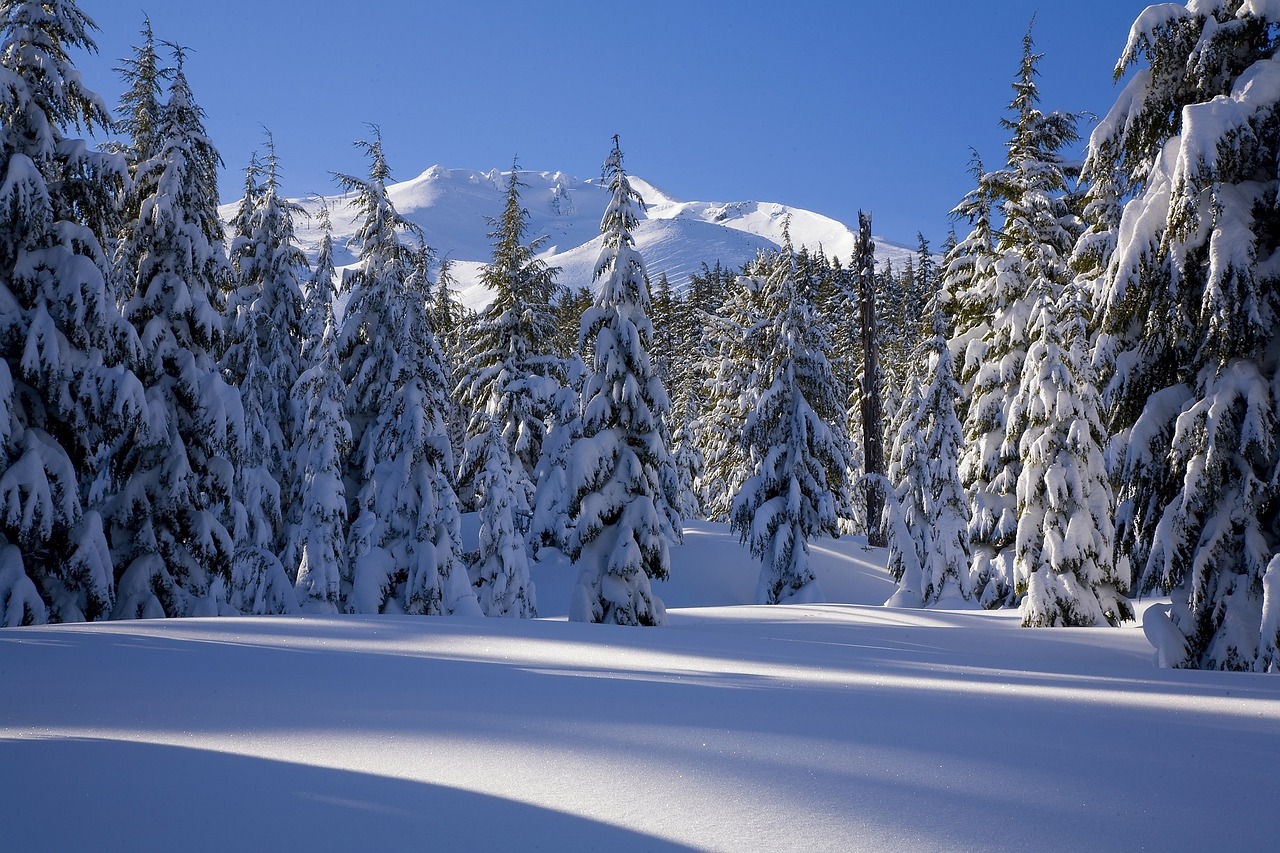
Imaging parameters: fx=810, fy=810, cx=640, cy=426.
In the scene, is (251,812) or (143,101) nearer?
(251,812)

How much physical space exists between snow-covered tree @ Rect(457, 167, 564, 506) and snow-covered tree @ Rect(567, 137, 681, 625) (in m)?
14.6

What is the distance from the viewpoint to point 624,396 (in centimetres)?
1742

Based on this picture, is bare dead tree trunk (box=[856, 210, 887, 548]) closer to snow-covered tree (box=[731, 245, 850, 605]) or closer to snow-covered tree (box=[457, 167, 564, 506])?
snow-covered tree (box=[731, 245, 850, 605])

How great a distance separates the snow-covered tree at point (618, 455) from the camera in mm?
17469

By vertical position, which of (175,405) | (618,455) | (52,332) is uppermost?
(52,332)

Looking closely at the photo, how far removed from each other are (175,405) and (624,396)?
31.4 ft

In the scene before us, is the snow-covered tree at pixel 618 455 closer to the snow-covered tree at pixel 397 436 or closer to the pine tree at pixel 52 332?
the snow-covered tree at pixel 397 436

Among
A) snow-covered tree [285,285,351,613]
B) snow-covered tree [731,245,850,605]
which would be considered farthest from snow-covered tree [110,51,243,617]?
snow-covered tree [731,245,850,605]

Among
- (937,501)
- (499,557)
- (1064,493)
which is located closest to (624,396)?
(1064,493)

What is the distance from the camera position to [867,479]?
1148 inches

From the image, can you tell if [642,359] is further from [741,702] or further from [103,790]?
[103,790]

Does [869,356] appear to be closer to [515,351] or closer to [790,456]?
[790,456]

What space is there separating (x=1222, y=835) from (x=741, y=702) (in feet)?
10.7

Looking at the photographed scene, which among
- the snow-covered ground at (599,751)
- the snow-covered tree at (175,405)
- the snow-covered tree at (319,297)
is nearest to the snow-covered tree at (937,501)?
the snow-covered ground at (599,751)
